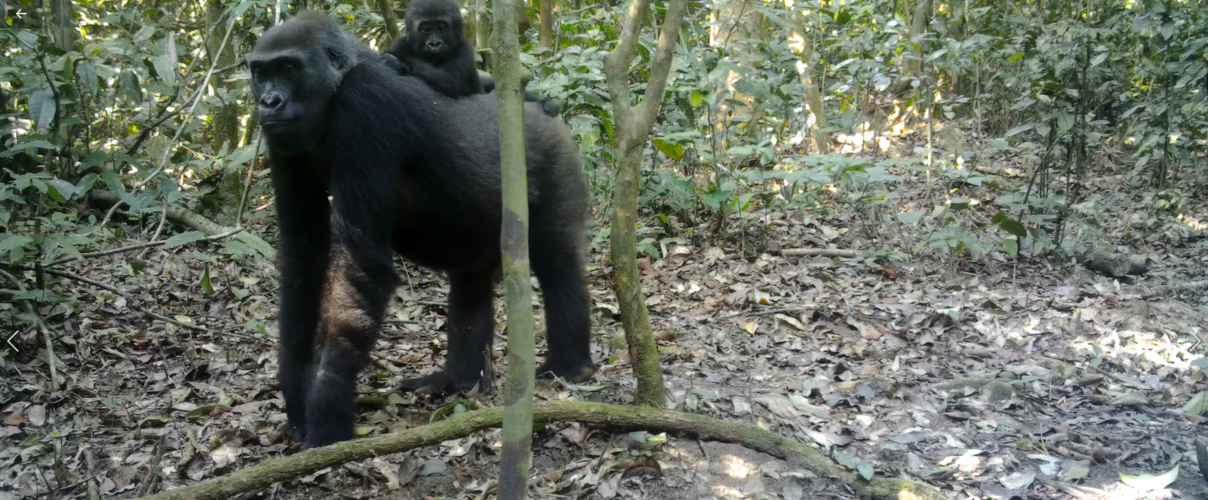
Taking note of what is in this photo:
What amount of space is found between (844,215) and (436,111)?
16.8ft

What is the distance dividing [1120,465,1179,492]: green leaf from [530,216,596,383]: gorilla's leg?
8.79 ft

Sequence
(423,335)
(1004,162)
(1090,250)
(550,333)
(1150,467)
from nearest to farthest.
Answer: (1150,467) → (550,333) → (423,335) → (1090,250) → (1004,162)

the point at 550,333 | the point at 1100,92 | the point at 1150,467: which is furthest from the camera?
the point at 1100,92

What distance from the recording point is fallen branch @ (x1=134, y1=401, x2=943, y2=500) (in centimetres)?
308

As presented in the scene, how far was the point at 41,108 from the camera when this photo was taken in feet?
14.9

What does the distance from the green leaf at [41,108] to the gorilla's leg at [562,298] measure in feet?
8.94

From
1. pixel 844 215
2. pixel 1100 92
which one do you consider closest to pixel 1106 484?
pixel 844 215

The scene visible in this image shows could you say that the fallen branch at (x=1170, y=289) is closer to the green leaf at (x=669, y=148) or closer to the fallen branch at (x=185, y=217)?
the green leaf at (x=669, y=148)

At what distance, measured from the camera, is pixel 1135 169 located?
324 inches

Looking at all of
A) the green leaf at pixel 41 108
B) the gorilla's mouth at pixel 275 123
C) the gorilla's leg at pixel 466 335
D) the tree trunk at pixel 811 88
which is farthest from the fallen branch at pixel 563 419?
the tree trunk at pixel 811 88

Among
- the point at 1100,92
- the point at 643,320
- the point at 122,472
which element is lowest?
the point at 122,472

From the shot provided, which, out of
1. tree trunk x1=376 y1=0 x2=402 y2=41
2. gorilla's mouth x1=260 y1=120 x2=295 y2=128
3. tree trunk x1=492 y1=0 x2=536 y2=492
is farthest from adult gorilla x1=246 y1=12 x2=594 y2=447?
tree trunk x1=376 y1=0 x2=402 y2=41

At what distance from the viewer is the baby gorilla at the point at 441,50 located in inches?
206

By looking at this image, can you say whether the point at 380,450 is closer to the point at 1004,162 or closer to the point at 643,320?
the point at 643,320
